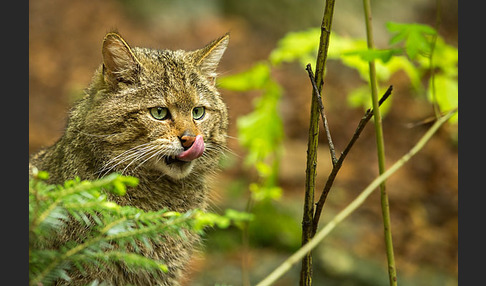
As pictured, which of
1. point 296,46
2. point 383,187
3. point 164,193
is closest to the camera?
point 383,187

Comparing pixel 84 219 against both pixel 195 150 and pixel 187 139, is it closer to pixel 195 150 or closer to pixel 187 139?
pixel 195 150

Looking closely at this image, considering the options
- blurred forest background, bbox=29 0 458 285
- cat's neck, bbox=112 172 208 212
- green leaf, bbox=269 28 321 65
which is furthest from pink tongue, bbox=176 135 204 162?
green leaf, bbox=269 28 321 65

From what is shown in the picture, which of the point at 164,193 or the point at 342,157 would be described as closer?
the point at 342,157

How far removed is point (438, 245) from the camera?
6.15 m

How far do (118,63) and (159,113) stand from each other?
32 cm

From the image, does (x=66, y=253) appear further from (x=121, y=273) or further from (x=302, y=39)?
(x=302, y=39)

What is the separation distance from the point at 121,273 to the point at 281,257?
3.11 metres

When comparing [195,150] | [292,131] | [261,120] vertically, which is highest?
[261,120]

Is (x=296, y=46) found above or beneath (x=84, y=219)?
above

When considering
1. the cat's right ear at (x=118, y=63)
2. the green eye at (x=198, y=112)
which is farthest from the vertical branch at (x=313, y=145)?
the cat's right ear at (x=118, y=63)

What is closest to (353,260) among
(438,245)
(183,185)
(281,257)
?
(281,257)

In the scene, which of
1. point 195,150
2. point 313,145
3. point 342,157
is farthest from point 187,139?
point 342,157

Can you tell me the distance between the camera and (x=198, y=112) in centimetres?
277

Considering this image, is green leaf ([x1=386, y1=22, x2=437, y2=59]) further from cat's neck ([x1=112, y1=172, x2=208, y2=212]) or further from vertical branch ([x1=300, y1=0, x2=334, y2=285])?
cat's neck ([x1=112, y1=172, x2=208, y2=212])
